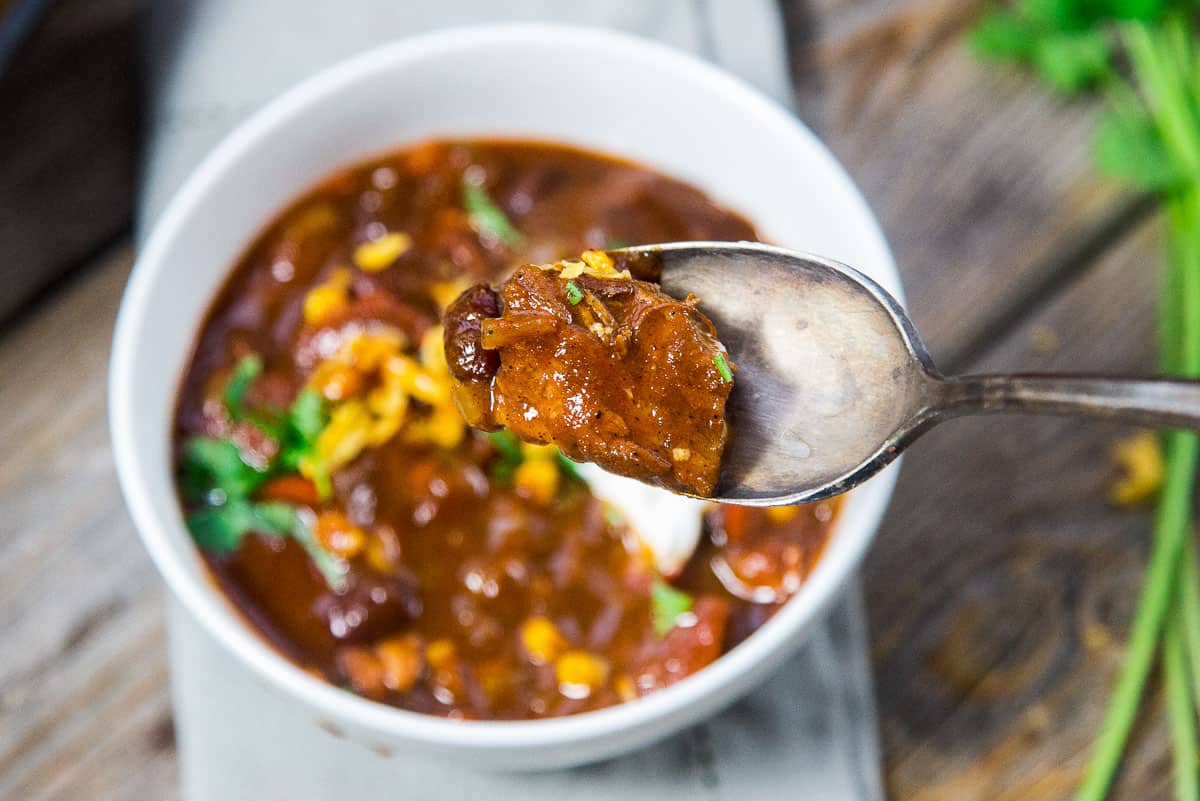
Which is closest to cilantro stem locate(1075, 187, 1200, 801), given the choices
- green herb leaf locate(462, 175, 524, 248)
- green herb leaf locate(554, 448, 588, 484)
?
green herb leaf locate(554, 448, 588, 484)

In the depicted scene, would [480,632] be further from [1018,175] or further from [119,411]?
[1018,175]

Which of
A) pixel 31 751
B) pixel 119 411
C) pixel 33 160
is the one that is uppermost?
pixel 33 160

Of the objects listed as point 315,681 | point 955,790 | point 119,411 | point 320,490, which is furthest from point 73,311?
point 955,790

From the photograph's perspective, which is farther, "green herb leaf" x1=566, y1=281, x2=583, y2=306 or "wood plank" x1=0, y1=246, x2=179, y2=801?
"wood plank" x1=0, y1=246, x2=179, y2=801

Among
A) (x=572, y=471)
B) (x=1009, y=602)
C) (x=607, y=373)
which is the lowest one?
(x=1009, y=602)

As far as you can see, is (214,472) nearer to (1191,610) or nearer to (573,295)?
(573,295)

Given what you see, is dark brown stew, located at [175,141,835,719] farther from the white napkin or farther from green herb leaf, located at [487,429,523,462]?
the white napkin

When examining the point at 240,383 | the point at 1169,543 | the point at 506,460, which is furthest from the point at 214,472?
the point at 1169,543
